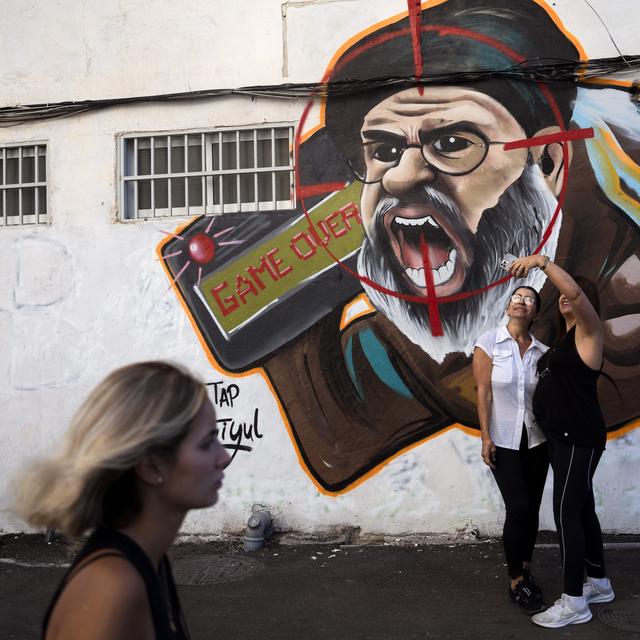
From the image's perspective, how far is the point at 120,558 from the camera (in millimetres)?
1623

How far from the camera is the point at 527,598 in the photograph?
184 inches

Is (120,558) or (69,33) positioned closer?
(120,558)

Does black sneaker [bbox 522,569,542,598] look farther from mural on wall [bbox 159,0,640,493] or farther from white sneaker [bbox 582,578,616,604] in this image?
mural on wall [bbox 159,0,640,493]

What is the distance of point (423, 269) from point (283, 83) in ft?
6.16

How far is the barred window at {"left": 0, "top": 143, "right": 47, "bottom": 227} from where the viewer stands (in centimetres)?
708

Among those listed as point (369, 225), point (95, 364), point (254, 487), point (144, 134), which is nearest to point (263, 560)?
point (254, 487)

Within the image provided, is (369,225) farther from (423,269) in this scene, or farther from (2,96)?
(2,96)

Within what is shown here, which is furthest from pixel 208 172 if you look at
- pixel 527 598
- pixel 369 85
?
pixel 527 598

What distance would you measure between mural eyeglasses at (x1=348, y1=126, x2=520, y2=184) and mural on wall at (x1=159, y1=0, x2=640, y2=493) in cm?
1

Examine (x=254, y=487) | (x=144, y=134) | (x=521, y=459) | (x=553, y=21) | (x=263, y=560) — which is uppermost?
(x=553, y=21)

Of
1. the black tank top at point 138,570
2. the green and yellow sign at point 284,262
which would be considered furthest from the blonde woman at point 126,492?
the green and yellow sign at point 284,262

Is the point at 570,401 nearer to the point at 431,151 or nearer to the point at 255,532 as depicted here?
the point at 431,151

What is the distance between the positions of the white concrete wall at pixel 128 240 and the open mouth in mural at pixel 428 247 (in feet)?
3.80

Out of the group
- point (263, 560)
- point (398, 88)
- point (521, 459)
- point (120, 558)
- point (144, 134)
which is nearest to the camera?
point (120, 558)
